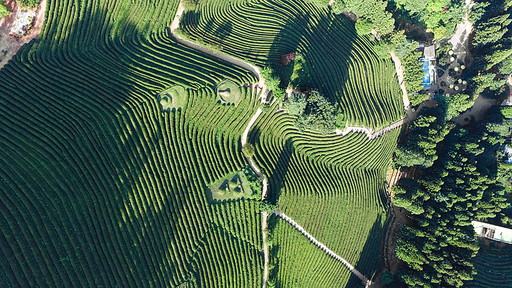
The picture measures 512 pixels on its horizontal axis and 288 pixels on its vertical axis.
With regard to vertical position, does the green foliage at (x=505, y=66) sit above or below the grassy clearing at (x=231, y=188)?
above

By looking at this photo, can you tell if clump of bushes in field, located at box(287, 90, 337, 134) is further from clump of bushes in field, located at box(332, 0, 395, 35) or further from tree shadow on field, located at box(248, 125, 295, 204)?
clump of bushes in field, located at box(332, 0, 395, 35)

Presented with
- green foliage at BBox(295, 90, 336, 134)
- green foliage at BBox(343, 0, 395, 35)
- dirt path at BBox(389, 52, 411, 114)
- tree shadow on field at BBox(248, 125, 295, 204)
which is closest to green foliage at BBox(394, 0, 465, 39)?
green foliage at BBox(343, 0, 395, 35)

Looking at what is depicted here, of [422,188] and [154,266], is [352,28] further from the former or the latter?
[154,266]

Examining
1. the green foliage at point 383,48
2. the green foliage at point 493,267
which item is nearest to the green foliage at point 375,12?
the green foliage at point 383,48

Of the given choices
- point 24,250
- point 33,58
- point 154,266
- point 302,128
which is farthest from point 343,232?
point 33,58

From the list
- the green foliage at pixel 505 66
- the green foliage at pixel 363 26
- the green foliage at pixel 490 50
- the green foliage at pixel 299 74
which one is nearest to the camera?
the green foliage at pixel 299 74

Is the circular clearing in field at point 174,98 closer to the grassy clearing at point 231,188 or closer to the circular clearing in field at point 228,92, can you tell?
the circular clearing in field at point 228,92

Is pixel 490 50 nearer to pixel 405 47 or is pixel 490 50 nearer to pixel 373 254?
pixel 405 47
